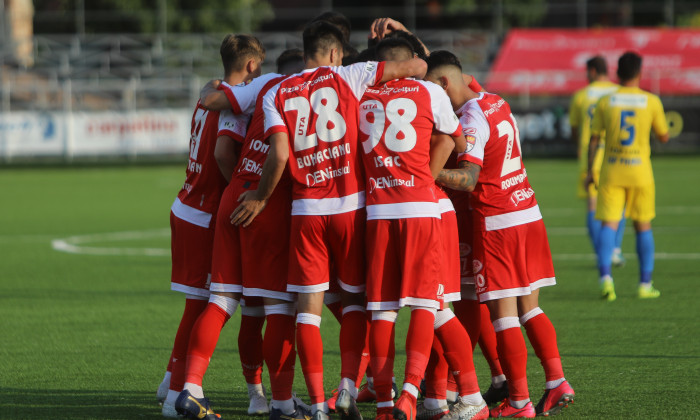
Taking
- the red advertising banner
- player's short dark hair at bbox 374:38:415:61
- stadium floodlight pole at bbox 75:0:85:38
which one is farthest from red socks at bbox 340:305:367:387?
stadium floodlight pole at bbox 75:0:85:38

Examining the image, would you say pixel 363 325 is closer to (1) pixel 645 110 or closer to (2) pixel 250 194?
(2) pixel 250 194

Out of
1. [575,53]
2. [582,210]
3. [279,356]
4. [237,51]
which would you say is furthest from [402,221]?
[575,53]

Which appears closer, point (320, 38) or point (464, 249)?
point (320, 38)

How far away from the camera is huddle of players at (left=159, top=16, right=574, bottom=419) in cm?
506

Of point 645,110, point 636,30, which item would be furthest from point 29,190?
point 636,30

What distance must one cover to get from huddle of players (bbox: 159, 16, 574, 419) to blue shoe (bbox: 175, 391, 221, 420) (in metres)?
0.01

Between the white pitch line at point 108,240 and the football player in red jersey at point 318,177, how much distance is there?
790 cm

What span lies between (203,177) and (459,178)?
1.52m

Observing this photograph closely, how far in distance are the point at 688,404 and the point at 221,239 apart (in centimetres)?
281

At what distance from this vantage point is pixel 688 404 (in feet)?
18.0

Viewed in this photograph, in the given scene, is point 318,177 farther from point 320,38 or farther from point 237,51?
point 237,51

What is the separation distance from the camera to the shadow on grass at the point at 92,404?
5492 mm

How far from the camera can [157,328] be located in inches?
321

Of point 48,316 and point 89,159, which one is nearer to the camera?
point 48,316
